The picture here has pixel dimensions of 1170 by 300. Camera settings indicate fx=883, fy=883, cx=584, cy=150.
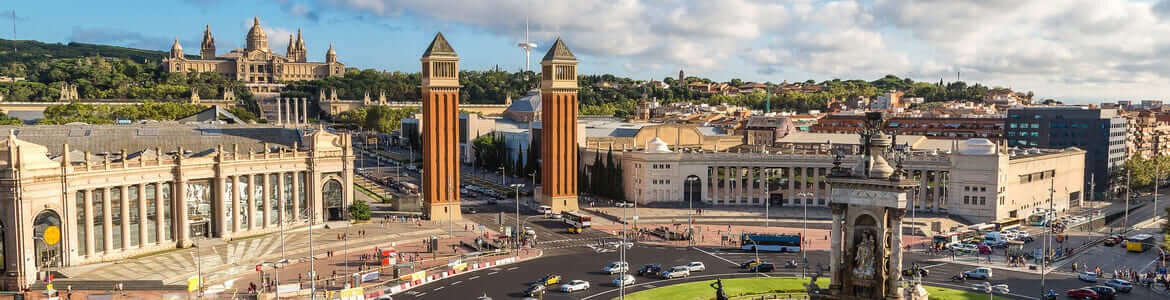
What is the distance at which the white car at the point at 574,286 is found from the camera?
69.3m

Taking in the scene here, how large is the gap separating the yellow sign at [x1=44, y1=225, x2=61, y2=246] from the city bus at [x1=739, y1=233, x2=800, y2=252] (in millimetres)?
62385

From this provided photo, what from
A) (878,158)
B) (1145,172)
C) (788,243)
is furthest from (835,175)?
(1145,172)

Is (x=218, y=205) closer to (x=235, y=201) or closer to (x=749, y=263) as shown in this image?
(x=235, y=201)

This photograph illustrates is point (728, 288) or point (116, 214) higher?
point (116, 214)

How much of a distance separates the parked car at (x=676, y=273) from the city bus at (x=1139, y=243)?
50.7 meters

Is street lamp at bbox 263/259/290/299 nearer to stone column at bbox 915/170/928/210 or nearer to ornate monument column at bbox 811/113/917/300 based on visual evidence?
ornate monument column at bbox 811/113/917/300

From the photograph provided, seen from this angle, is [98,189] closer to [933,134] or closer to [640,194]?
[640,194]

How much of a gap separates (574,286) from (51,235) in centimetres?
4409

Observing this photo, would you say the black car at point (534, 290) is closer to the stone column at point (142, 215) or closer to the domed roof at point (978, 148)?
the stone column at point (142, 215)

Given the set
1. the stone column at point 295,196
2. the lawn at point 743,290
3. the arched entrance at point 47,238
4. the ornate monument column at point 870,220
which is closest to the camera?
the ornate monument column at point 870,220

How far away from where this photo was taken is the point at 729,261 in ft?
274

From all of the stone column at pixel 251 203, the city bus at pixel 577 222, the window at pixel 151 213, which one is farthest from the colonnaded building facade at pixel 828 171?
the window at pixel 151 213

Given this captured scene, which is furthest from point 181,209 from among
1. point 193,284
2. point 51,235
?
point 193,284

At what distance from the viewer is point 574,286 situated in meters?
69.8
